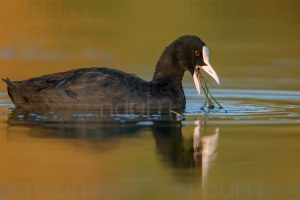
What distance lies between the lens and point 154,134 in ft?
31.6

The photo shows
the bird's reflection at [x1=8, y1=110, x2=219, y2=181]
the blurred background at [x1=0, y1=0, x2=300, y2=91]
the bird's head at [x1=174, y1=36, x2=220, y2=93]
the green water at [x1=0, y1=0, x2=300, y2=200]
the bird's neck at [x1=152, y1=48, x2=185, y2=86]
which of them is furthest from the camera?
the blurred background at [x1=0, y1=0, x2=300, y2=91]

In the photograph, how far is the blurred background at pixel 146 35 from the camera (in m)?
15.9

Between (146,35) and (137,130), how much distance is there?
11.0 meters

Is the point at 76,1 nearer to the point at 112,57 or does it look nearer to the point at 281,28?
the point at 281,28

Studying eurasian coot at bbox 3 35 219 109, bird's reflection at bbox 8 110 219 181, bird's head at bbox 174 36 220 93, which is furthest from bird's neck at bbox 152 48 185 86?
bird's reflection at bbox 8 110 219 181

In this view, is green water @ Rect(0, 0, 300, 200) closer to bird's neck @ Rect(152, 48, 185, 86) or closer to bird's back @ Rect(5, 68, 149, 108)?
bird's back @ Rect(5, 68, 149, 108)

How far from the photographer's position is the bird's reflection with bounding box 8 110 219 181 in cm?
858

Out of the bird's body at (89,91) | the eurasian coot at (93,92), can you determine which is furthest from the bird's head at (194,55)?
the bird's body at (89,91)

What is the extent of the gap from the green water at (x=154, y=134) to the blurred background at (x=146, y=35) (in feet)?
0.14

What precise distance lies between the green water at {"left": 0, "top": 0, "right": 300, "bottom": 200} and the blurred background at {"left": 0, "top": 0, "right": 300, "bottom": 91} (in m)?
0.04

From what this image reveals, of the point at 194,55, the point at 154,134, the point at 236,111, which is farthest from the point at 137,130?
the point at 194,55

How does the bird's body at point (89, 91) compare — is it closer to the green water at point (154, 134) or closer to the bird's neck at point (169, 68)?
the green water at point (154, 134)

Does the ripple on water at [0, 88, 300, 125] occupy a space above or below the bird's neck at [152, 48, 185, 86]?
below

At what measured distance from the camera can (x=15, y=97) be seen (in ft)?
37.9
